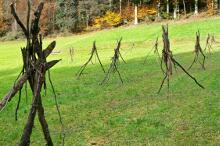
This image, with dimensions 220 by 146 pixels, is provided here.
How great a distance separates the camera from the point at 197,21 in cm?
7825

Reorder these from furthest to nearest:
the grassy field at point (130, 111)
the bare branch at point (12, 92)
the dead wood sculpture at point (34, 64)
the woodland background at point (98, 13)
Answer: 1. the woodland background at point (98, 13)
2. the grassy field at point (130, 111)
3. the dead wood sculpture at point (34, 64)
4. the bare branch at point (12, 92)

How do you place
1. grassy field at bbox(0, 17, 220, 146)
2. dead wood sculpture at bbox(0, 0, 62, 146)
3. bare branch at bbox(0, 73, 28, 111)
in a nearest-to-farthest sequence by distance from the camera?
1. bare branch at bbox(0, 73, 28, 111)
2. dead wood sculpture at bbox(0, 0, 62, 146)
3. grassy field at bbox(0, 17, 220, 146)

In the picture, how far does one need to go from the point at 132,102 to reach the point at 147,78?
8787 millimetres

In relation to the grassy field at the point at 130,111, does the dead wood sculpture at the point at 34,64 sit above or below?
above

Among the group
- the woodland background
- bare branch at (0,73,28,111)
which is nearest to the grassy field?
bare branch at (0,73,28,111)

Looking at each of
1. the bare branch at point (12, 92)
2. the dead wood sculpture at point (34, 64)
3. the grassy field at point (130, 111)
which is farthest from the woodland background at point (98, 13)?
the bare branch at point (12, 92)

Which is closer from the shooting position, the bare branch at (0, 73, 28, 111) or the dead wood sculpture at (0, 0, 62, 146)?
the bare branch at (0, 73, 28, 111)

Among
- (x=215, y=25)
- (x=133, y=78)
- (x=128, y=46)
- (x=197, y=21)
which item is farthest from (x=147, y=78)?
(x=197, y=21)

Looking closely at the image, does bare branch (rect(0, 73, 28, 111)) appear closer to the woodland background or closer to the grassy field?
the grassy field

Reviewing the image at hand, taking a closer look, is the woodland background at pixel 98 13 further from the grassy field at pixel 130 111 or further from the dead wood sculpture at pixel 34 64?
the dead wood sculpture at pixel 34 64

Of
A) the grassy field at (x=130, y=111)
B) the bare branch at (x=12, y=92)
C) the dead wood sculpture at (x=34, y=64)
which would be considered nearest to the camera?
the bare branch at (x=12, y=92)

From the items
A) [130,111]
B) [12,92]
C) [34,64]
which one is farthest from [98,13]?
[12,92]

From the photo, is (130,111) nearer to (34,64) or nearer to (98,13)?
(34,64)

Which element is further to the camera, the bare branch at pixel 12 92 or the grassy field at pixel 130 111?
the grassy field at pixel 130 111
